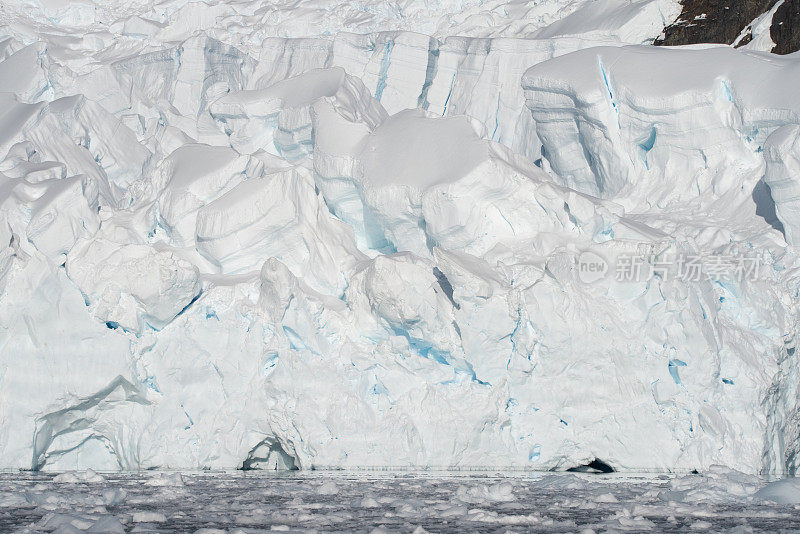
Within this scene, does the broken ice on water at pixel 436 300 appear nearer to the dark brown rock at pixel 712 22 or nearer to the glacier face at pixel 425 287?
the glacier face at pixel 425 287

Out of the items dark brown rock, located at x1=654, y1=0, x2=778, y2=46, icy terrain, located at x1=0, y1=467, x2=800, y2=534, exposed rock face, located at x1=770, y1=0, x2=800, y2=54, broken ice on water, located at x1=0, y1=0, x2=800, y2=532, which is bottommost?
icy terrain, located at x1=0, y1=467, x2=800, y2=534

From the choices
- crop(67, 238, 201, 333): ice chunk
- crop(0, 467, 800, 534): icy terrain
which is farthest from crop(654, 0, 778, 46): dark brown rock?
crop(67, 238, 201, 333): ice chunk

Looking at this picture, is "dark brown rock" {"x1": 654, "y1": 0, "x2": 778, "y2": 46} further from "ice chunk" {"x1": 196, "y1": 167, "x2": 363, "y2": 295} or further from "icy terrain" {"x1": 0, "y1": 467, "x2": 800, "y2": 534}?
"icy terrain" {"x1": 0, "y1": 467, "x2": 800, "y2": 534}

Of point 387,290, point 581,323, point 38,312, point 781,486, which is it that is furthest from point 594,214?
point 38,312

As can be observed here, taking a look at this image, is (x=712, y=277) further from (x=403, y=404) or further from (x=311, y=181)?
(x=311, y=181)

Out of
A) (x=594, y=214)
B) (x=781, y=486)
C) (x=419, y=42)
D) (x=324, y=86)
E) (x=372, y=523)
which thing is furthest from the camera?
(x=419, y=42)

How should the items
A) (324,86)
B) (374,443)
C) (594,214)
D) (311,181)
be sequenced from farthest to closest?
(324,86) < (311,181) < (594,214) < (374,443)

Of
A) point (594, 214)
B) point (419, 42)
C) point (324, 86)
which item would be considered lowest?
point (594, 214)

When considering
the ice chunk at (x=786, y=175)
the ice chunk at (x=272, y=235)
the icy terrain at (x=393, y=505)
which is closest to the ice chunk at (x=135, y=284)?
the ice chunk at (x=272, y=235)
